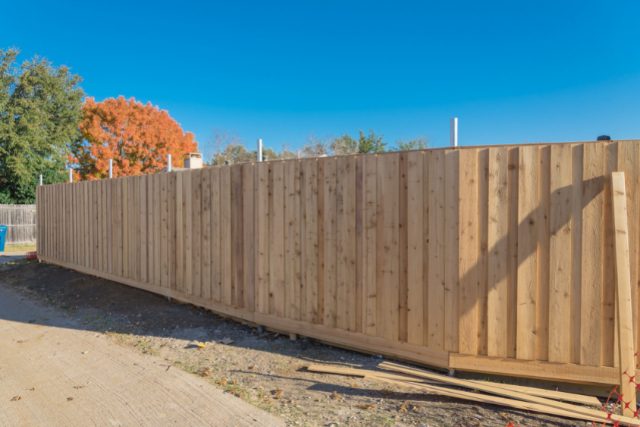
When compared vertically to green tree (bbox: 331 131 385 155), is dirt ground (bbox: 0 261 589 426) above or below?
below

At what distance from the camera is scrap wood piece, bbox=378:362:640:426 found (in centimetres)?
319

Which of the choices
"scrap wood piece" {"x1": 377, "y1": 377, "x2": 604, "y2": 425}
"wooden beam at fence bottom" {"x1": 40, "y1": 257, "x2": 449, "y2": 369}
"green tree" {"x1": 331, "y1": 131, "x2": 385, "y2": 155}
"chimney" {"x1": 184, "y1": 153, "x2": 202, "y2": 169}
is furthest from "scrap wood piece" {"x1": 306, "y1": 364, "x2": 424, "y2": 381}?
"green tree" {"x1": 331, "y1": 131, "x2": 385, "y2": 155}

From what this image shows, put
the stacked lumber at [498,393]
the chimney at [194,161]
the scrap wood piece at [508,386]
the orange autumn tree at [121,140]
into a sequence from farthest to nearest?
the orange autumn tree at [121,140]
the chimney at [194,161]
the scrap wood piece at [508,386]
the stacked lumber at [498,393]

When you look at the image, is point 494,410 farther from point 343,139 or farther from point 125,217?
point 343,139

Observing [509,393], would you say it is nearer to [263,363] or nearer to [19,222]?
[263,363]

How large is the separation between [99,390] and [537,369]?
3.78m

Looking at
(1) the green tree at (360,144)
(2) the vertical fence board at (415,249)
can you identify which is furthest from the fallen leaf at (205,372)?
(1) the green tree at (360,144)

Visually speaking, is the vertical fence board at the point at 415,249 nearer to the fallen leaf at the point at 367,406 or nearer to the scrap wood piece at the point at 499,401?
the scrap wood piece at the point at 499,401

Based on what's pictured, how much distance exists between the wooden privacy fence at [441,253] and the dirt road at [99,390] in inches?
59.4

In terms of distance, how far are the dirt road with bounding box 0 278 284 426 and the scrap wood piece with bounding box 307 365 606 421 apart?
1.03m

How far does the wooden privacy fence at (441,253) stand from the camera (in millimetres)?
3695

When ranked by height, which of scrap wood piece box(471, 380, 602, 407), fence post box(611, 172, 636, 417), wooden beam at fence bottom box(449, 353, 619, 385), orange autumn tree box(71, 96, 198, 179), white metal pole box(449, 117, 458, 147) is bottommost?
scrap wood piece box(471, 380, 602, 407)

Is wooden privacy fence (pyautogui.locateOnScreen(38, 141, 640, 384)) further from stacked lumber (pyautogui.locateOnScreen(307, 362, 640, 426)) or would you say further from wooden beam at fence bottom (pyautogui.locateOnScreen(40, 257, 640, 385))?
stacked lumber (pyautogui.locateOnScreen(307, 362, 640, 426))

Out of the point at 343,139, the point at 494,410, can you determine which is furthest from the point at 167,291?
the point at 343,139
